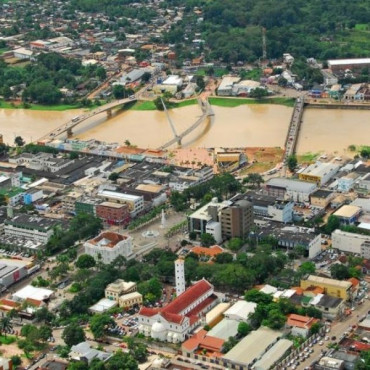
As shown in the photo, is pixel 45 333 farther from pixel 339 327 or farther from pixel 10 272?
pixel 339 327

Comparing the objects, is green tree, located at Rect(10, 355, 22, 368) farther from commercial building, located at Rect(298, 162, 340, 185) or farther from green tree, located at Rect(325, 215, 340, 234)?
commercial building, located at Rect(298, 162, 340, 185)

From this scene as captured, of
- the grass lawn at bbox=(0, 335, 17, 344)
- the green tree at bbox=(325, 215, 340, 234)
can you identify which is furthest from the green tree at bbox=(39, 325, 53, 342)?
the green tree at bbox=(325, 215, 340, 234)

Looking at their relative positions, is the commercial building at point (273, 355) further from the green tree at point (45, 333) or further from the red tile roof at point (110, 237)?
the red tile roof at point (110, 237)

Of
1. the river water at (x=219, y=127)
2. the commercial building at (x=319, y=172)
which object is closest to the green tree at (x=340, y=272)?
the commercial building at (x=319, y=172)

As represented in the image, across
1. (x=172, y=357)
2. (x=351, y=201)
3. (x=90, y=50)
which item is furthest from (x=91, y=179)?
(x=90, y=50)

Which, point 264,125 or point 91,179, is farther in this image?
point 264,125

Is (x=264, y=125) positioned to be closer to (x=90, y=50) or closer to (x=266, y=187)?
(x=266, y=187)
